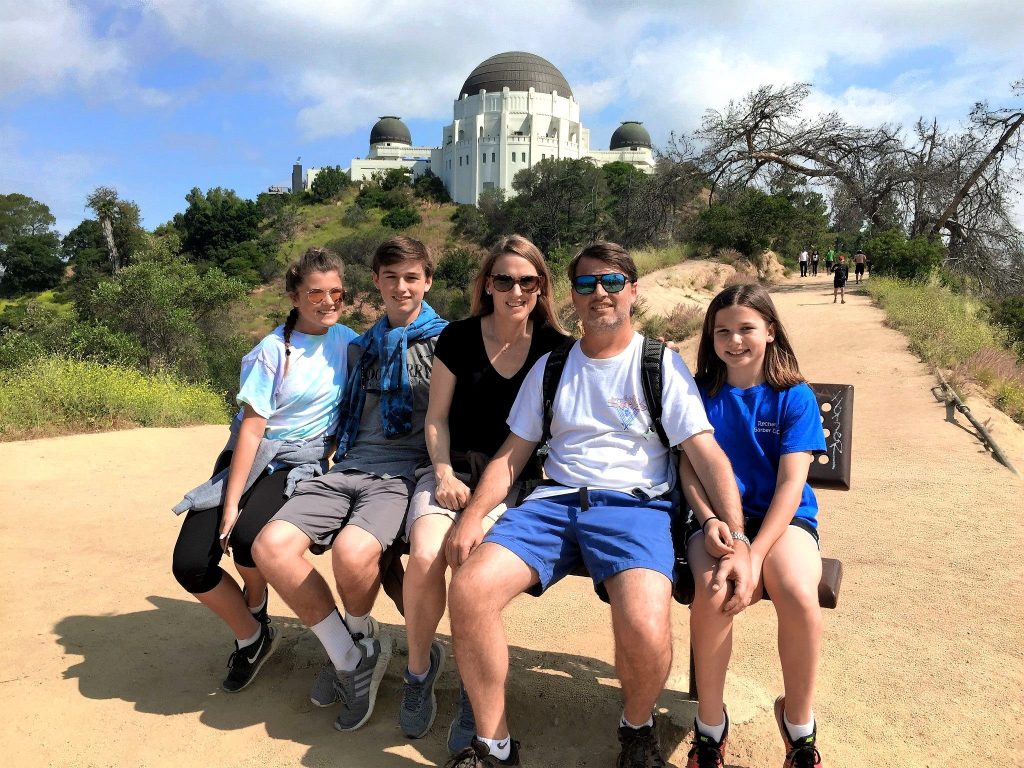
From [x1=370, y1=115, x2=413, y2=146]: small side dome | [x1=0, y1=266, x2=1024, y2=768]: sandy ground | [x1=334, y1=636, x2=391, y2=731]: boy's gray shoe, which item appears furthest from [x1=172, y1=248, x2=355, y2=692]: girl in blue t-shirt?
[x1=370, y1=115, x2=413, y2=146]: small side dome

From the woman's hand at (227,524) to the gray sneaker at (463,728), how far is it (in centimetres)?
113

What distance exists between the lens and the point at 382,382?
11.0ft

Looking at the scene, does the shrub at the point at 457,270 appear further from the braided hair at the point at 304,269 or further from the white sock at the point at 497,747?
the white sock at the point at 497,747

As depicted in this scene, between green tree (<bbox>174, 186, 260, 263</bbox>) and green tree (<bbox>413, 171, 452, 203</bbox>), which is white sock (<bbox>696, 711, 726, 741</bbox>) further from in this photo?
green tree (<bbox>413, 171, 452, 203</bbox>)

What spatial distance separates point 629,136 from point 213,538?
7759 cm

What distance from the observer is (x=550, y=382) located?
2.96 m

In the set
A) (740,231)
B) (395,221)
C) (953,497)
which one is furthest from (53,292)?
(953,497)

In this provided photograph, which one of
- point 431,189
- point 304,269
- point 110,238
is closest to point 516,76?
point 431,189

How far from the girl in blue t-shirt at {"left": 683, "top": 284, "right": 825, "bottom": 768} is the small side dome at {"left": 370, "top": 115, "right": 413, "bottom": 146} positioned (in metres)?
83.7

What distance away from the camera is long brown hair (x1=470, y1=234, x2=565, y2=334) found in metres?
3.13

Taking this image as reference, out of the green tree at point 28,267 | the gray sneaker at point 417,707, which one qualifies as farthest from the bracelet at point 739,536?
the green tree at point 28,267

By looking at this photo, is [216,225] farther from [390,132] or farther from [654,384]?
[654,384]

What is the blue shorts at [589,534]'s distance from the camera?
8.37 feet

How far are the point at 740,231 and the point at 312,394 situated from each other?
67.1 feet
